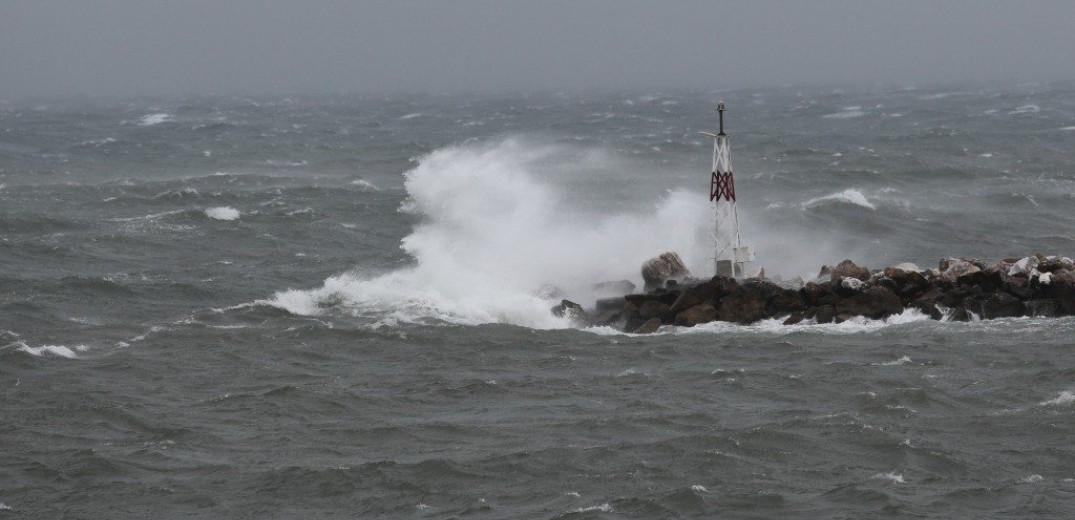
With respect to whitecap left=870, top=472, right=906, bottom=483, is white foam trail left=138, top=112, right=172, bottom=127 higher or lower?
higher

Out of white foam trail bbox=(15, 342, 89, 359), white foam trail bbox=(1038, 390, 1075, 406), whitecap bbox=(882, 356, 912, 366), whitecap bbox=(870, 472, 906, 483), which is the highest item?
white foam trail bbox=(15, 342, 89, 359)

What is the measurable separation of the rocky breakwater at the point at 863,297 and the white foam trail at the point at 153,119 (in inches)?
3257

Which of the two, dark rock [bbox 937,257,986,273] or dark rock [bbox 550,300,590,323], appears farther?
dark rock [bbox 550,300,590,323]

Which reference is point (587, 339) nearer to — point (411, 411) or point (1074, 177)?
point (411, 411)

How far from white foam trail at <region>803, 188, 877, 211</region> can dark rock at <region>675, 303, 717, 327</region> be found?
22.4 meters

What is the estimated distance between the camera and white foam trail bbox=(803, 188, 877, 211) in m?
59.2

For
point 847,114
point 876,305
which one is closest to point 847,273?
point 876,305

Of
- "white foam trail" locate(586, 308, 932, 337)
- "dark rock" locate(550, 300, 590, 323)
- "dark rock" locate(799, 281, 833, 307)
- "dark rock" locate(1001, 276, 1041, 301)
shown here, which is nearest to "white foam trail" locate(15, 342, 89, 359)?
"dark rock" locate(550, 300, 590, 323)

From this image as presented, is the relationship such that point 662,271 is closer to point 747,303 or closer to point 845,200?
point 747,303

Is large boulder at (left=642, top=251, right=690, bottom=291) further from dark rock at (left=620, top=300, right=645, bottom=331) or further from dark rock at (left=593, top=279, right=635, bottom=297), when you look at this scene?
dark rock at (left=620, top=300, right=645, bottom=331)

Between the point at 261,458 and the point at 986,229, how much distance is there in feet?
121

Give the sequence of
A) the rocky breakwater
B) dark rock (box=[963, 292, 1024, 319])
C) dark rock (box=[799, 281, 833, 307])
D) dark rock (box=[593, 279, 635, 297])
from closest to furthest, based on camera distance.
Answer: dark rock (box=[963, 292, 1024, 319])
the rocky breakwater
dark rock (box=[799, 281, 833, 307])
dark rock (box=[593, 279, 635, 297])

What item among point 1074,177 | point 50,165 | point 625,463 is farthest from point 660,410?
point 50,165

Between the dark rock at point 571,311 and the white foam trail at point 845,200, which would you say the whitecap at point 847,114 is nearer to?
the white foam trail at point 845,200
